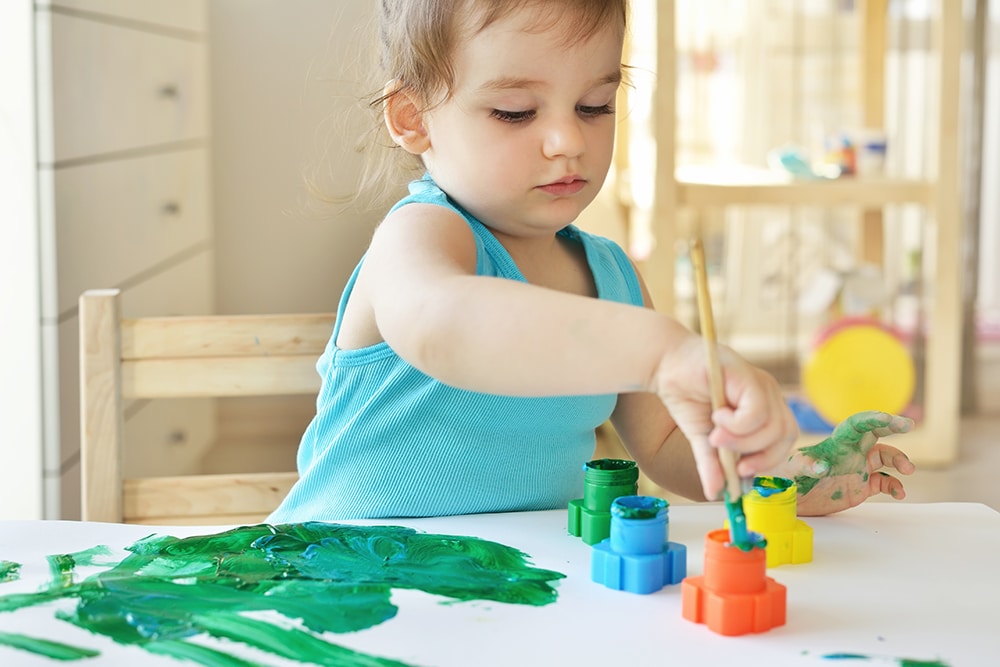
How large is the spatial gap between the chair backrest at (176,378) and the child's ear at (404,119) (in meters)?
0.16

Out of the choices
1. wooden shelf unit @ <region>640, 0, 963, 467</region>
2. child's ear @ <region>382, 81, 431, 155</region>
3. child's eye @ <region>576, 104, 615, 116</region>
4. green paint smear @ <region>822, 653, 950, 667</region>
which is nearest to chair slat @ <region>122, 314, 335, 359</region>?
child's ear @ <region>382, 81, 431, 155</region>

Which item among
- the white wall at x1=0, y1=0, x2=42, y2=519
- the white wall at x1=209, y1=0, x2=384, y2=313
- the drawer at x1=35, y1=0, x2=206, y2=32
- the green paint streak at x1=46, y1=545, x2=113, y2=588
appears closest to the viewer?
the green paint streak at x1=46, y1=545, x2=113, y2=588

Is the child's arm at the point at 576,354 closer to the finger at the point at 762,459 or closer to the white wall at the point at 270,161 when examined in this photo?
the finger at the point at 762,459

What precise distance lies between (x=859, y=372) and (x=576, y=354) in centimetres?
185

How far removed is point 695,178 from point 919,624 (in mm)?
1676

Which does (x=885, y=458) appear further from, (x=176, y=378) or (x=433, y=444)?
(x=176, y=378)

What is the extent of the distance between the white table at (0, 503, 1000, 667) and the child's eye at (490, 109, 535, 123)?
26 cm

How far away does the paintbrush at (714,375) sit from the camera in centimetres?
53

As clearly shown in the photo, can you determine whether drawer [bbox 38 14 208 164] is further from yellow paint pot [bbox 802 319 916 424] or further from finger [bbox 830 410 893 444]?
yellow paint pot [bbox 802 319 916 424]

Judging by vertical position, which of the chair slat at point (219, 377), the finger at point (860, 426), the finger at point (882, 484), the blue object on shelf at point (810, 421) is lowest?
the blue object on shelf at point (810, 421)

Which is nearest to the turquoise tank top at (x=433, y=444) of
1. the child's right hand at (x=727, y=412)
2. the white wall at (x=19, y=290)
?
the child's right hand at (x=727, y=412)

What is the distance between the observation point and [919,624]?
56cm

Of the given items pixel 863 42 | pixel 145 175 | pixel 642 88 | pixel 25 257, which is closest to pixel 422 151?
pixel 25 257

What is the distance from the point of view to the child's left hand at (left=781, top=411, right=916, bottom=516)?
74 centimetres
